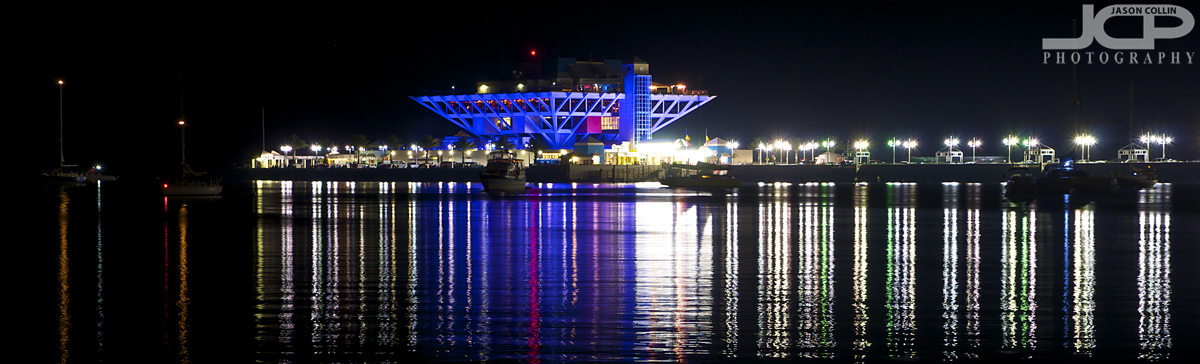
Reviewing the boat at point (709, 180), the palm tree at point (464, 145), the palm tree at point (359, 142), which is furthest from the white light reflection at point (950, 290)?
the palm tree at point (359, 142)

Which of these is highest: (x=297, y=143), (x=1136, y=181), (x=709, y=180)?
(x=297, y=143)

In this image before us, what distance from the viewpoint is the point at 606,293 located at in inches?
424

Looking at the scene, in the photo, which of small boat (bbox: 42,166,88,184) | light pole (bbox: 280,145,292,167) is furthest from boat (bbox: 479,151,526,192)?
light pole (bbox: 280,145,292,167)

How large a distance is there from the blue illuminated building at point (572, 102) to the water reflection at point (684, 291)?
6650 cm

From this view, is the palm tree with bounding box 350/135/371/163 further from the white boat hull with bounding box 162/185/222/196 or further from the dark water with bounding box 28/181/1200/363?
the dark water with bounding box 28/181/1200/363

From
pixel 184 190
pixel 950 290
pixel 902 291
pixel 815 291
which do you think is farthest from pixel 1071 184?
pixel 184 190

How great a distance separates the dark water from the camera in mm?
7832

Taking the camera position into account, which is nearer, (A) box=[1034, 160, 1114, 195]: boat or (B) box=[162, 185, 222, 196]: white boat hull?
(B) box=[162, 185, 222, 196]: white boat hull

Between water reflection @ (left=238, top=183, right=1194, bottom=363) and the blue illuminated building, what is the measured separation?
218ft

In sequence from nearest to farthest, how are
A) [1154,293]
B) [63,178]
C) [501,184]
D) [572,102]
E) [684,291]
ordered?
1. [1154,293]
2. [684,291]
3. [501,184]
4. [63,178]
5. [572,102]

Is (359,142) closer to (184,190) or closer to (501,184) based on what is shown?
(501,184)

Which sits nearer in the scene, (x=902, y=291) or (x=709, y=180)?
(x=902, y=291)

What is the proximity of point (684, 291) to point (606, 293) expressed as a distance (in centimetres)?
93

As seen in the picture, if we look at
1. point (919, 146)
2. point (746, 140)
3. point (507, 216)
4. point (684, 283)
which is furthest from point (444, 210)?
point (919, 146)
